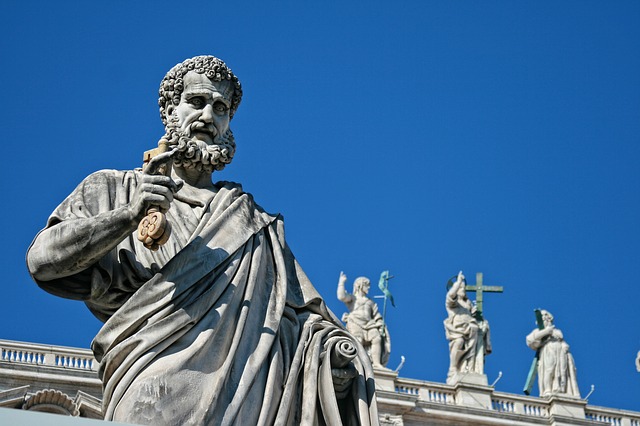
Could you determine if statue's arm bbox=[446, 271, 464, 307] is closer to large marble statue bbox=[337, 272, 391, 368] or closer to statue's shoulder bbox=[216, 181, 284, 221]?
large marble statue bbox=[337, 272, 391, 368]

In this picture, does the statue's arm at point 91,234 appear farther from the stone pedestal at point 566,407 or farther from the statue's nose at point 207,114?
the stone pedestal at point 566,407

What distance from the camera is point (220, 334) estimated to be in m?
6.34

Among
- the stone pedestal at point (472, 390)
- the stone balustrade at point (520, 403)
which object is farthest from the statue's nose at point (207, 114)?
the stone pedestal at point (472, 390)

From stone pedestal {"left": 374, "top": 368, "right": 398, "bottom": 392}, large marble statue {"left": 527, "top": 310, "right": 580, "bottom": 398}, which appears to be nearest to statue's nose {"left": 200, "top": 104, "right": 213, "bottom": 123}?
stone pedestal {"left": 374, "top": 368, "right": 398, "bottom": 392}

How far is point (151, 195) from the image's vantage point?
20.4 ft

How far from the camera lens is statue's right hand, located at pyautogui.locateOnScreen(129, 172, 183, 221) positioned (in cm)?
621

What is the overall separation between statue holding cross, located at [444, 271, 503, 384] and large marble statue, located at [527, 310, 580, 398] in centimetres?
121

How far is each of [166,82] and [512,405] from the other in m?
33.0

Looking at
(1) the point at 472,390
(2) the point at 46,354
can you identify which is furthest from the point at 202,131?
(1) the point at 472,390

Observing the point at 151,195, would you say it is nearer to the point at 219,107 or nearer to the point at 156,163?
the point at 156,163

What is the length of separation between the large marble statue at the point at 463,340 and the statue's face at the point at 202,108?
32.3 metres

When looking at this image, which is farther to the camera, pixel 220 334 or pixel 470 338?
pixel 470 338

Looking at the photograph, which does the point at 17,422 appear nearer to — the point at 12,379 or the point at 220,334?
the point at 220,334

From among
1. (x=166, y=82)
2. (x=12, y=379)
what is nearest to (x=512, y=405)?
(x=12, y=379)
